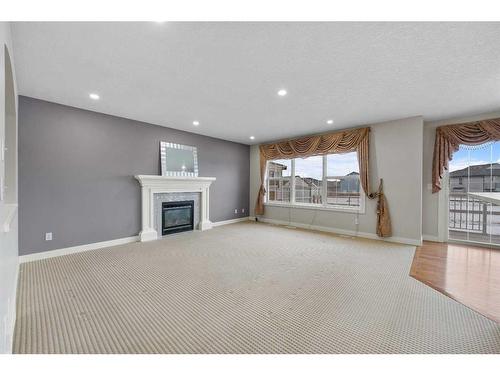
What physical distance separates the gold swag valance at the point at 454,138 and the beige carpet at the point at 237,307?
190 centimetres

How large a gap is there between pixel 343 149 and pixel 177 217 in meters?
4.04

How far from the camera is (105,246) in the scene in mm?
3945

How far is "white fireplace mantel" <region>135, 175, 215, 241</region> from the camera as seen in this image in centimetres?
441

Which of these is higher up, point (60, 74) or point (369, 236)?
point (60, 74)

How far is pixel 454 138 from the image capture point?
4.05 metres

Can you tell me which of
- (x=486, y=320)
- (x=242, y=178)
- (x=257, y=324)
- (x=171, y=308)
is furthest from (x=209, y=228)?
(x=486, y=320)

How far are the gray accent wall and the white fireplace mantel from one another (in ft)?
0.48

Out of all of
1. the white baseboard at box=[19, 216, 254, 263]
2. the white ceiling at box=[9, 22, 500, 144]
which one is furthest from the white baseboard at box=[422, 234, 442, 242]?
the white baseboard at box=[19, 216, 254, 263]

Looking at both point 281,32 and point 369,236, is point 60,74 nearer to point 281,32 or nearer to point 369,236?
point 281,32

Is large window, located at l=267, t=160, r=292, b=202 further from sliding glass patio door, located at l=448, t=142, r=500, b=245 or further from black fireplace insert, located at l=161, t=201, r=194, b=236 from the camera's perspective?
sliding glass patio door, located at l=448, t=142, r=500, b=245

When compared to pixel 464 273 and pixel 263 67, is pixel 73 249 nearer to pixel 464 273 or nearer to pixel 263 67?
pixel 263 67
